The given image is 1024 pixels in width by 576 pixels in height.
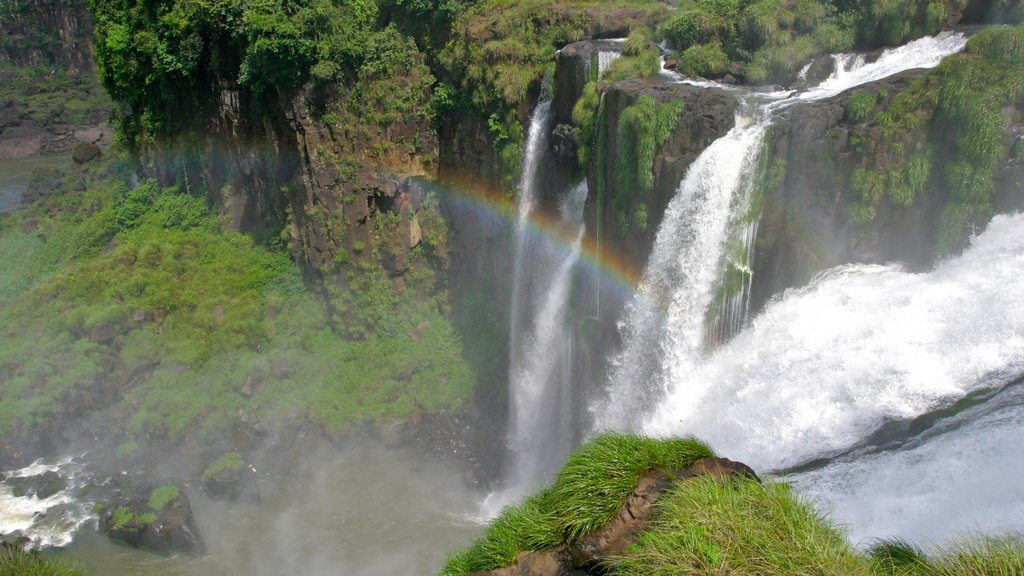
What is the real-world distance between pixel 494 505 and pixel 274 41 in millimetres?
13732

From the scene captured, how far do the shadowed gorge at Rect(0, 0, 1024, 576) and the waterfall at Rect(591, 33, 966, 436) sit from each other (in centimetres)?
6

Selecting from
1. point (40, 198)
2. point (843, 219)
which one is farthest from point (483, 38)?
point (40, 198)

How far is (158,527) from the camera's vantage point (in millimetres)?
16781

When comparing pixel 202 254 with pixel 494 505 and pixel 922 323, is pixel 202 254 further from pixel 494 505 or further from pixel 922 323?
pixel 922 323

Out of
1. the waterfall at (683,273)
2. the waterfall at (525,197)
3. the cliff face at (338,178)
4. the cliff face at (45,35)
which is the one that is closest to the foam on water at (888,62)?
the waterfall at (683,273)

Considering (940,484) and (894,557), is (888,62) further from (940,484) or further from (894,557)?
(894,557)

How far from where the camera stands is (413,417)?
20.9 meters

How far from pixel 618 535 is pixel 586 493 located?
0.69m

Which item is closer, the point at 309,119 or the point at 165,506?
the point at 165,506

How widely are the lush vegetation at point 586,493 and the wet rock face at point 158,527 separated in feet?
38.8

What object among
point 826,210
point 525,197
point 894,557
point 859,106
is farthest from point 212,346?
point 894,557

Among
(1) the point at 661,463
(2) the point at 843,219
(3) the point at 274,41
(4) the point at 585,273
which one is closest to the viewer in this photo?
(1) the point at 661,463

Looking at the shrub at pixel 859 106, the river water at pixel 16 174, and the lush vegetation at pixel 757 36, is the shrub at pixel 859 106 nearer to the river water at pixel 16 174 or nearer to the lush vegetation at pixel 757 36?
the lush vegetation at pixel 757 36

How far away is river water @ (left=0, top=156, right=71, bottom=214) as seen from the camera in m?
40.1
